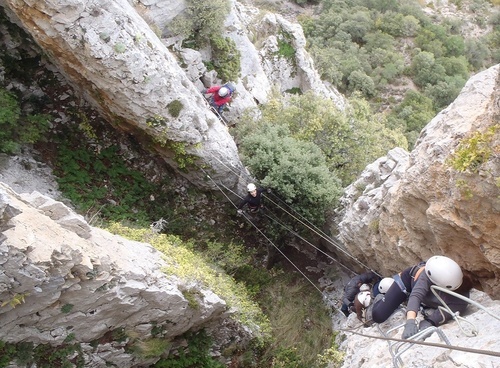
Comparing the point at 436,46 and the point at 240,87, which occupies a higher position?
the point at 436,46

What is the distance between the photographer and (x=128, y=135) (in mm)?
13023

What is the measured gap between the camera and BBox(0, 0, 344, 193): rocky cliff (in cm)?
998

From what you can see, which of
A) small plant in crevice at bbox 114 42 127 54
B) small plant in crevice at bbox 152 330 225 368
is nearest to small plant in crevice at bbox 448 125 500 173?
small plant in crevice at bbox 152 330 225 368

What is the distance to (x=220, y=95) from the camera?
1394cm

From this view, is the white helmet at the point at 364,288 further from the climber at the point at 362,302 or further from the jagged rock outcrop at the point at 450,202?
the jagged rock outcrop at the point at 450,202

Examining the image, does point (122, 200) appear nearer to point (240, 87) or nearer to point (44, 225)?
point (44, 225)

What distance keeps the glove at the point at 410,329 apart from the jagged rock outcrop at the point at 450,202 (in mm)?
1525

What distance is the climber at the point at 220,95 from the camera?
13879mm

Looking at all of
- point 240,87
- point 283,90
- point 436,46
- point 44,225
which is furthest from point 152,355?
point 436,46

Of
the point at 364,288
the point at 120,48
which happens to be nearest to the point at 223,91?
the point at 120,48

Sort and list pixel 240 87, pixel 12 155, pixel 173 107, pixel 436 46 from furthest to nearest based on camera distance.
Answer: pixel 436 46 < pixel 240 87 < pixel 173 107 < pixel 12 155

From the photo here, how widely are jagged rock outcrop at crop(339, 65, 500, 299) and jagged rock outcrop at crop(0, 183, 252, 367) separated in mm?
4319

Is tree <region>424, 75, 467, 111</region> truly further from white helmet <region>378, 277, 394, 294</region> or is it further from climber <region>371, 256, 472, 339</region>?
climber <region>371, 256, 472, 339</region>

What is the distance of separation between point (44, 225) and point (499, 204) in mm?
7061
